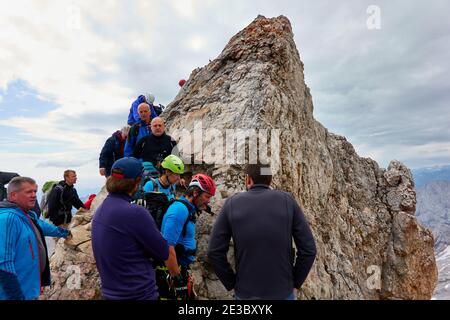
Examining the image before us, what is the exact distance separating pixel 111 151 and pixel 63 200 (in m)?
2.90

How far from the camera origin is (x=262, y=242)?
5.13 m

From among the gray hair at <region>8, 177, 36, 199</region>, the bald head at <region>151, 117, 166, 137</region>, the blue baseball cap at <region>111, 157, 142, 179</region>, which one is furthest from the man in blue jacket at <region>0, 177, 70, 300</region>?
the bald head at <region>151, 117, 166, 137</region>

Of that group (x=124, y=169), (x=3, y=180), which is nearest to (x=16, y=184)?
(x=124, y=169)

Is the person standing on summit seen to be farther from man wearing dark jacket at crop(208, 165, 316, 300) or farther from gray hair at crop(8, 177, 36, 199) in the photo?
man wearing dark jacket at crop(208, 165, 316, 300)

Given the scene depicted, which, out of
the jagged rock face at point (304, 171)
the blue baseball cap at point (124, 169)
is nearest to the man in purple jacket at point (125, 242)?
the blue baseball cap at point (124, 169)

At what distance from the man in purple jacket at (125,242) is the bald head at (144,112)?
24.1ft

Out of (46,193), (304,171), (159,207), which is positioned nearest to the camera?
(159,207)

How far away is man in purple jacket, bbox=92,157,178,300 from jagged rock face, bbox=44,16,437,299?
4.37 m

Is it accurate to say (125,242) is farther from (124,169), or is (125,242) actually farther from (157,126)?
(157,126)

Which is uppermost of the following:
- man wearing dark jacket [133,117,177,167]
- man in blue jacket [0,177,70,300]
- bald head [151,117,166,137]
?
bald head [151,117,166,137]

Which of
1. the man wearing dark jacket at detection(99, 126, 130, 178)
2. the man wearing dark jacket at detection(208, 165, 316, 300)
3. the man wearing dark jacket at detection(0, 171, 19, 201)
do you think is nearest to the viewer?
the man wearing dark jacket at detection(208, 165, 316, 300)

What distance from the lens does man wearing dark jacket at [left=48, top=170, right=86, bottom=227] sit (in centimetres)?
1262
